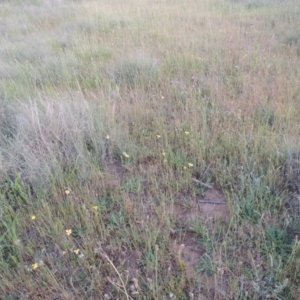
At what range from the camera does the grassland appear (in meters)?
1.99

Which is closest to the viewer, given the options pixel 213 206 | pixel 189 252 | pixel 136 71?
pixel 189 252

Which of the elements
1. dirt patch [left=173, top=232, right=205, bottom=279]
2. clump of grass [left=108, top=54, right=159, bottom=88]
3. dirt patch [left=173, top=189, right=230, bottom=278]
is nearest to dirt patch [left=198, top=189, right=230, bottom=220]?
dirt patch [left=173, top=189, right=230, bottom=278]

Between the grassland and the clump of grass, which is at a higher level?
the clump of grass

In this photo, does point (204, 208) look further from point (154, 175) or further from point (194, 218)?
point (154, 175)

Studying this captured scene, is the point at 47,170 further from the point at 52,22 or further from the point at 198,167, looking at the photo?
the point at 52,22

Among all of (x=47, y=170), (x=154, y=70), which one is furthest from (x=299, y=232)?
(x=154, y=70)

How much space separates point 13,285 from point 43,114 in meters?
1.76

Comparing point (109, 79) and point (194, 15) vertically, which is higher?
point (194, 15)

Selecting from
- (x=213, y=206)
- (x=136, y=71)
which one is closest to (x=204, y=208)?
(x=213, y=206)

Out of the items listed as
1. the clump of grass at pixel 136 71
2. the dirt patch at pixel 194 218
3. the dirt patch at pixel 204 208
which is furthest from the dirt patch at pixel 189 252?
the clump of grass at pixel 136 71

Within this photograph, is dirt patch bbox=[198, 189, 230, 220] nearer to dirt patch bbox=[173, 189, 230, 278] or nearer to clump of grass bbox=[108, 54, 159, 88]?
dirt patch bbox=[173, 189, 230, 278]

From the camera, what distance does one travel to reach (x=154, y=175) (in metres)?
2.77

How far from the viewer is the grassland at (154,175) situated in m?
1.99

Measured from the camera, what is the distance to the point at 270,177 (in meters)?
2.54
